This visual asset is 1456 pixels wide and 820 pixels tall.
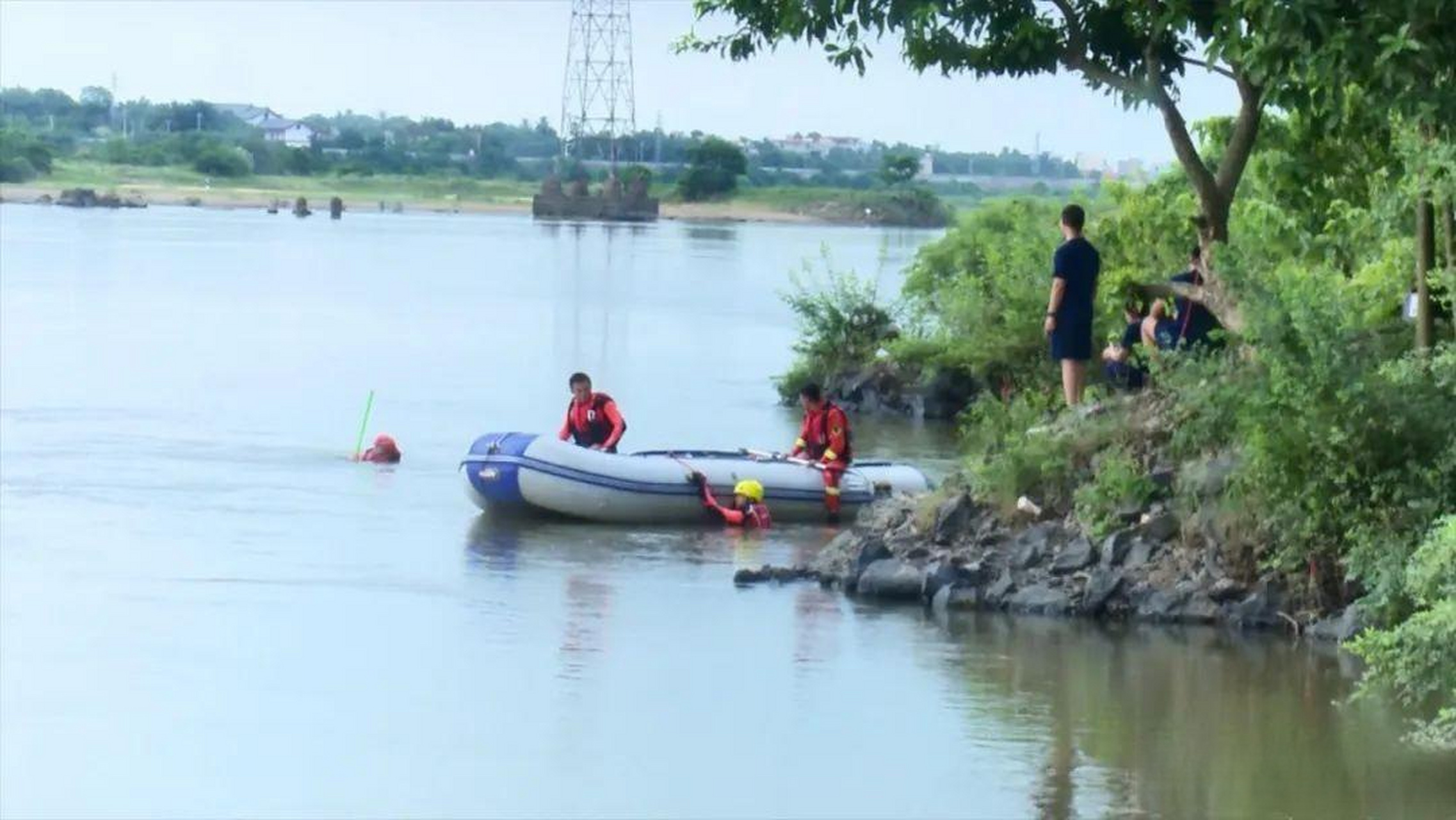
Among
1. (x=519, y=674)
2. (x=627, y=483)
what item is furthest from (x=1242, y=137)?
(x=627, y=483)

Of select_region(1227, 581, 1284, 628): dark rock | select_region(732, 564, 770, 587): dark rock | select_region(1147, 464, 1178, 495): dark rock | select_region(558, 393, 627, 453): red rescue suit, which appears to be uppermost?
select_region(1147, 464, 1178, 495): dark rock

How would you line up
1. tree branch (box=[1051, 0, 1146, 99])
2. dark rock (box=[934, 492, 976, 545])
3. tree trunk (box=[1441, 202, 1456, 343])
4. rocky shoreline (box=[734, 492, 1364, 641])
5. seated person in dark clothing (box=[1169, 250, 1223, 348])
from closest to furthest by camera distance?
1. tree trunk (box=[1441, 202, 1456, 343])
2. rocky shoreline (box=[734, 492, 1364, 641])
3. tree branch (box=[1051, 0, 1146, 99])
4. dark rock (box=[934, 492, 976, 545])
5. seated person in dark clothing (box=[1169, 250, 1223, 348])

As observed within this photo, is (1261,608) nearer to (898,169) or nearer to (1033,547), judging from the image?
(1033,547)

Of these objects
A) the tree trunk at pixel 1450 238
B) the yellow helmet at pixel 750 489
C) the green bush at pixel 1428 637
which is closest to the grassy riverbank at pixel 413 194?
the yellow helmet at pixel 750 489

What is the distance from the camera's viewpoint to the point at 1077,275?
2064 centimetres

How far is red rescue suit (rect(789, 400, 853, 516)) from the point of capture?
24.1 metres

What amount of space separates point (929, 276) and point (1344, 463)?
71.1ft

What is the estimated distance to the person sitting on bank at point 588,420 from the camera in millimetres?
24844

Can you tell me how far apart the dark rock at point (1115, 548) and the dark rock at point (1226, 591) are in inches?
27.2

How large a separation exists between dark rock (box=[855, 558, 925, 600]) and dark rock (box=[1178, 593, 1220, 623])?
77.4 inches

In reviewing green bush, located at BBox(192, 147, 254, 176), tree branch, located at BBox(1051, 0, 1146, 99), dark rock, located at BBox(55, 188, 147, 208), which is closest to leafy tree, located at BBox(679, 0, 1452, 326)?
tree branch, located at BBox(1051, 0, 1146, 99)

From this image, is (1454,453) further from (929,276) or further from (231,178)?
(231,178)

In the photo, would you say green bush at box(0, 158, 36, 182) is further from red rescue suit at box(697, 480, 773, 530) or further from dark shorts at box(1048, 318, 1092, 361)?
dark shorts at box(1048, 318, 1092, 361)

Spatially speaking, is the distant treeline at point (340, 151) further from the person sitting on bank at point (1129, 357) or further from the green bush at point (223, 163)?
the person sitting on bank at point (1129, 357)
